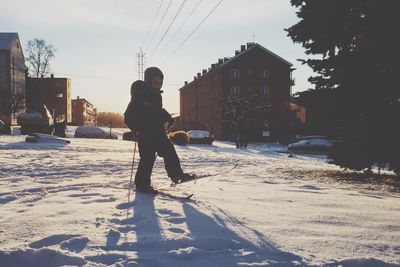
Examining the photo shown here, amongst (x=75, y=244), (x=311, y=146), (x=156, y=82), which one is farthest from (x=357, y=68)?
(x=311, y=146)

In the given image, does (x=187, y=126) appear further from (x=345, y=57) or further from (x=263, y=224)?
(x=263, y=224)

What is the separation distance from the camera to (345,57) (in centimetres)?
905

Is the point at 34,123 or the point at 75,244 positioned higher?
the point at 34,123

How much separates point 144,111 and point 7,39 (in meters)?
54.5

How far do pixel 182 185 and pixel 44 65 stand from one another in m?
78.0

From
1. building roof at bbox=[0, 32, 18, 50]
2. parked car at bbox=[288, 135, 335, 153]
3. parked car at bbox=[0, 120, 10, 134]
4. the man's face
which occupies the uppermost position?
building roof at bbox=[0, 32, 18, 50]

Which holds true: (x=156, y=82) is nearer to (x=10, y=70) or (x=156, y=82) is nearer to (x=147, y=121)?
(x=147, y=121)

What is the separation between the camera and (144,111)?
5629 mm

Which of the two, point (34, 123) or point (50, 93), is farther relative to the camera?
point (50, 93)

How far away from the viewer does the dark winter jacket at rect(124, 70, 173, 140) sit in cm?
561

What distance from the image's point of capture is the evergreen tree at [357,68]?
26.9ft

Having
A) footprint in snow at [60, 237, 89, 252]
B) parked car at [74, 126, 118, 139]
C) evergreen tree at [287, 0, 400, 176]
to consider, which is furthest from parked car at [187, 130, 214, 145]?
footprint in snow at [60, 237, 89, 252]

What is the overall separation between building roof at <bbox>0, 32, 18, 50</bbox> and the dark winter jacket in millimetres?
52294

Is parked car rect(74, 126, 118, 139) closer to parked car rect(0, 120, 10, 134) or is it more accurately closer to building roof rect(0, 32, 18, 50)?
parked car rect(0, 120, 10, 134)
